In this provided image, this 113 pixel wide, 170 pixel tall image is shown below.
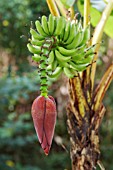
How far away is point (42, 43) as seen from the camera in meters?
0.78

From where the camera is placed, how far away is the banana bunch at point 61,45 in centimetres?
81

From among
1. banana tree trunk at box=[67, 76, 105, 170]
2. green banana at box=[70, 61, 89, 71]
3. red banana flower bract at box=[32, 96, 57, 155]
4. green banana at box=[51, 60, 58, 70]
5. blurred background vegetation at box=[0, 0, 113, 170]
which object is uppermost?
green banana at box=[51, 60, 58, 70]

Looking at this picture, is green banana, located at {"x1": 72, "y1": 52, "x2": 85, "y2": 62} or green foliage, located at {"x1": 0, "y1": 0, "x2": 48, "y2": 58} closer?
green banana, located at {"x1": 72, "y1": 52, "x2": 85, "y2": 62}

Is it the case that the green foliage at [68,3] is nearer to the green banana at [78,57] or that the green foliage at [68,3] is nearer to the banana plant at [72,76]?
the banana plant at [72,76]

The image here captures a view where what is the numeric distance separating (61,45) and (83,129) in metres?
0.24

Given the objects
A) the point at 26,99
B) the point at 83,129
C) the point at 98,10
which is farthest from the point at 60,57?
the point at 26,99

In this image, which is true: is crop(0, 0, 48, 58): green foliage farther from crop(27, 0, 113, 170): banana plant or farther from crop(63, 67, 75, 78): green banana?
crop(63, 67, 75, 78): green banana

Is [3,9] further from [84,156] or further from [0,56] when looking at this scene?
[84,156]

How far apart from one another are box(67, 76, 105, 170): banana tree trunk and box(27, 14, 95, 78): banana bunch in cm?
14

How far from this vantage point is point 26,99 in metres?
3.86

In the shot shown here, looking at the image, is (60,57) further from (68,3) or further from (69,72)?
(68,3)

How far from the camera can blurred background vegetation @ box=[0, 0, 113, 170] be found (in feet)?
11.2

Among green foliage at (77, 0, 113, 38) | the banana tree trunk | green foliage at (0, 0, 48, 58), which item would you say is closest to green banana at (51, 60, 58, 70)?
the banana tree trunk

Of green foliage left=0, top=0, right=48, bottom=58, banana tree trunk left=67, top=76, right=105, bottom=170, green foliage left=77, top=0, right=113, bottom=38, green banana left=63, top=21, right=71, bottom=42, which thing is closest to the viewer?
green banana left=63, top=21, right=71, bottom=42
